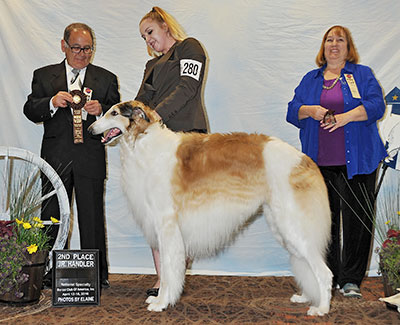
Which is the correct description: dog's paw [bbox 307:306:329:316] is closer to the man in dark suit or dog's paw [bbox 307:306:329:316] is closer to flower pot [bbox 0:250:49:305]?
the man in dark suit

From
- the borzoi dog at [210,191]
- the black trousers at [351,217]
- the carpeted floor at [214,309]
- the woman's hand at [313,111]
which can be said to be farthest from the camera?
the black trousers at [351,217]

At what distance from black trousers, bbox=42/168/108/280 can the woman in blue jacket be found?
5.73ft

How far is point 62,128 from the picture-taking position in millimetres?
3775

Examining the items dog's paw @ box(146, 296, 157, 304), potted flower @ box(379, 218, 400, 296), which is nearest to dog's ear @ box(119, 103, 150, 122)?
dog's paw @ box(146, 296, 157, 304)

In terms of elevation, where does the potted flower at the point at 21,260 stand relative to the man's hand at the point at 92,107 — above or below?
below

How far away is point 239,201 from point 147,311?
38.7 inches

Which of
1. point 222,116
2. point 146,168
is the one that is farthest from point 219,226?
point 222,116

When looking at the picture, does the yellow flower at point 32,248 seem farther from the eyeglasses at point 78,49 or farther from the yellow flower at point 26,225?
the eyeglasses at point 78,49

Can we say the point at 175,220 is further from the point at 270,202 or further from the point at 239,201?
the point at 270,202

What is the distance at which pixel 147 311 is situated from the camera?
3.21 metres

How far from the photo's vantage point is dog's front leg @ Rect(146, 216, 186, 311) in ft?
10.5

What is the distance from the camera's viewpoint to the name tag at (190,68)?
11.2 ft

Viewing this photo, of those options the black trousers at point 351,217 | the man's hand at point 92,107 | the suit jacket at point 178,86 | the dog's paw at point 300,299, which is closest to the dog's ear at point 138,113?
the suit jacket at point 178,86

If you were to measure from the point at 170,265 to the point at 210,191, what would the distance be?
576 mm
